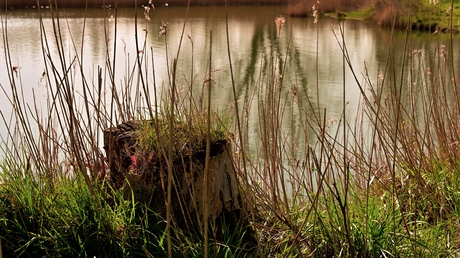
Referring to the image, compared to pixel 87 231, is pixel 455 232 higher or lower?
lower

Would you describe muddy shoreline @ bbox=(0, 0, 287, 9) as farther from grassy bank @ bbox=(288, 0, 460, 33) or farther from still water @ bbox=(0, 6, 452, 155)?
grassy bank @ bbox=(288, 0, 460, 33)

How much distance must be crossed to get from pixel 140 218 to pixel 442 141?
1.46 m

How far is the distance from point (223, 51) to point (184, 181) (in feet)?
23.2

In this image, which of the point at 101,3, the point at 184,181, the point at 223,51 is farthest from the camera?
the point at 101,3

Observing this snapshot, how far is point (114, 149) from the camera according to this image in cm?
163

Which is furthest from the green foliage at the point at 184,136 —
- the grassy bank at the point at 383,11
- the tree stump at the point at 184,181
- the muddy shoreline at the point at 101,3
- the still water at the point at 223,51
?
the grassy bank at the point at 383,11

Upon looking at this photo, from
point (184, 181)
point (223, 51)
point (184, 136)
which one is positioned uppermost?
point (184, 136)

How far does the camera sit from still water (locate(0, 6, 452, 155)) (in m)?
5.63

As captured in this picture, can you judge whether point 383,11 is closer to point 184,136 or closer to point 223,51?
point 223,51

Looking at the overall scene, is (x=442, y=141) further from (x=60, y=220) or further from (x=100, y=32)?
(x=100, y=32)

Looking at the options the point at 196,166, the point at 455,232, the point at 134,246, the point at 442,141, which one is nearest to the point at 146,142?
the point at 196,166

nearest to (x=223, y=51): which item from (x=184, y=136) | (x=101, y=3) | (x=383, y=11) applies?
(x=101, y=3)

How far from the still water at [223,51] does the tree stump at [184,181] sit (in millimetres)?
2424

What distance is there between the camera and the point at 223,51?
8.44 m
